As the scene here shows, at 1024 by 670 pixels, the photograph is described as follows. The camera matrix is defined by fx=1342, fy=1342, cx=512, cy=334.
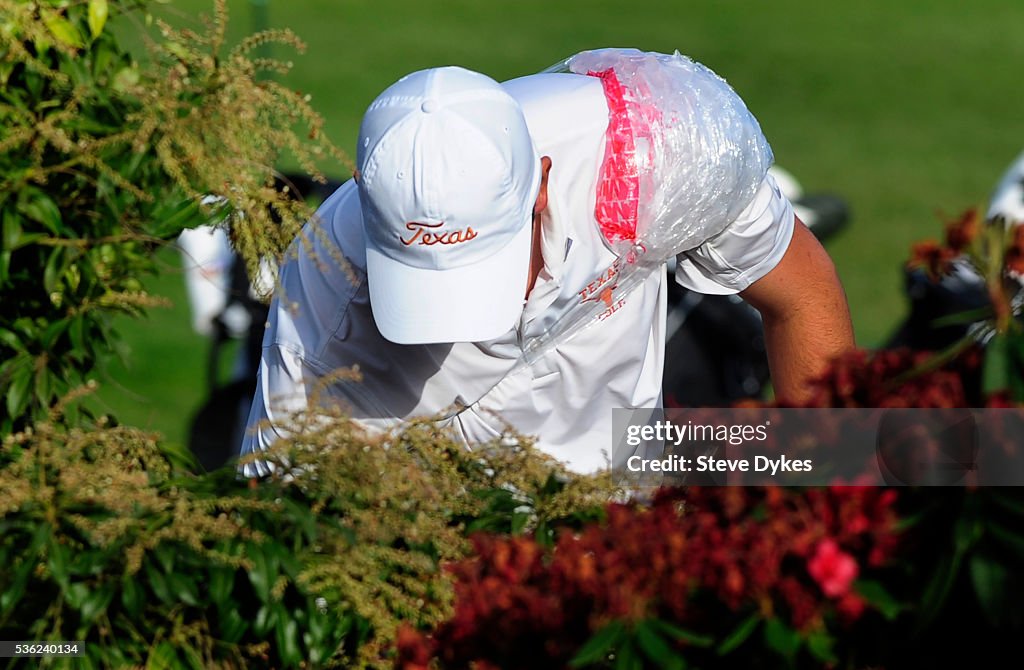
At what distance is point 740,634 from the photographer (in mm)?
1259

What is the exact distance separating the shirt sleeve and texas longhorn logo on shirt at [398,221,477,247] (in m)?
0.57

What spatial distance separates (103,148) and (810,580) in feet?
4.92

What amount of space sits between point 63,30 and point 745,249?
133 centimetres

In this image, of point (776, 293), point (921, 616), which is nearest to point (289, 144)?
point (776, 293)

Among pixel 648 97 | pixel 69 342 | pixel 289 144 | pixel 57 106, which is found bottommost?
pixel 69 342

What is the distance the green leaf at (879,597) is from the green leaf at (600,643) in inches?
9.0

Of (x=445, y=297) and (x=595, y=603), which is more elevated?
(x=445, y=297)

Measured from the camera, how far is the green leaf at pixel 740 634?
126cm

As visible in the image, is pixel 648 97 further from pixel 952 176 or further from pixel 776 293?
pixel 952 176

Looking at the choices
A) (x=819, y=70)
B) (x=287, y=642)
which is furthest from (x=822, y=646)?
(x=819, y=70)

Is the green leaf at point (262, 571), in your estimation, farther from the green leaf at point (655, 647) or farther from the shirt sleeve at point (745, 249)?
the shirt sleeve at point (745, 249)

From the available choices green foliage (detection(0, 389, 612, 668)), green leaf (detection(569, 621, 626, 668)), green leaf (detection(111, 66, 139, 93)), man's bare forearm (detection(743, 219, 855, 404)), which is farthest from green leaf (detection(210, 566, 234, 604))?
man's bare forearm (detection(743, 219, 855, 404))

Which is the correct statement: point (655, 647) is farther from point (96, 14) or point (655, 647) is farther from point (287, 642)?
point (96, 14)

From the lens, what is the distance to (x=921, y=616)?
125 cm
